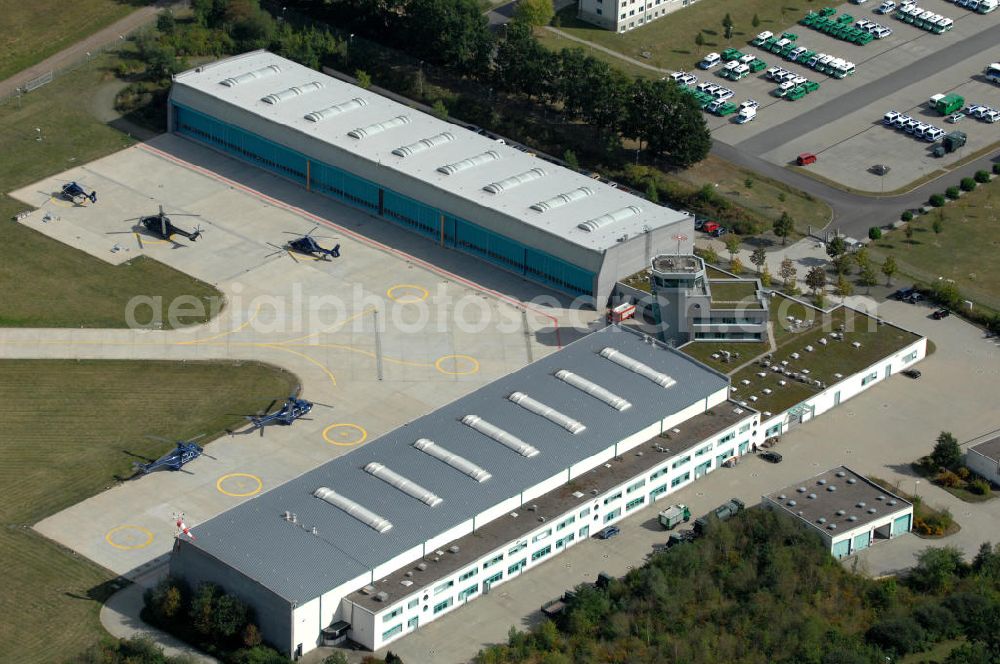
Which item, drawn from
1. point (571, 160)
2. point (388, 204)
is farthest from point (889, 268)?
point (388, 204)

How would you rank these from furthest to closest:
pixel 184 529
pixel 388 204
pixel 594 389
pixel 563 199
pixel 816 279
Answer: pixel 388 204
pixel 563 199
pixel 816 279
pixel 594 389
pixel 184 529

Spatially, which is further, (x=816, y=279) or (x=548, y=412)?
(x=816, y=279)

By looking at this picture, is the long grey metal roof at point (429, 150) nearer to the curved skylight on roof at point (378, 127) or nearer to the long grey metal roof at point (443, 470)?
the curved skylight on roof at point (378, 127)

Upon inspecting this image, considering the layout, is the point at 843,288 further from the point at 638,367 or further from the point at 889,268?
the point at 638,367

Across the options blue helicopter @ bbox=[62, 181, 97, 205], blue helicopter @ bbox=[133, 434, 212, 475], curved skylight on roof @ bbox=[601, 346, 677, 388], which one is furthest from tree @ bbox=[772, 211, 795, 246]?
blue helicopter @ bbox=[62, 181, 97, 205]

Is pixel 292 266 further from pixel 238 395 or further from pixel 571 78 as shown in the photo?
pixel 571 78

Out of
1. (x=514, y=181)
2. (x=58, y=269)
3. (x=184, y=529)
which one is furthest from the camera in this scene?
(x=514, y=181)

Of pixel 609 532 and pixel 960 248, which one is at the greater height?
pixel 960 248

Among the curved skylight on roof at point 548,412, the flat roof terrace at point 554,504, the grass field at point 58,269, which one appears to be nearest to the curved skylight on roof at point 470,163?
the grass field at point 58,269
